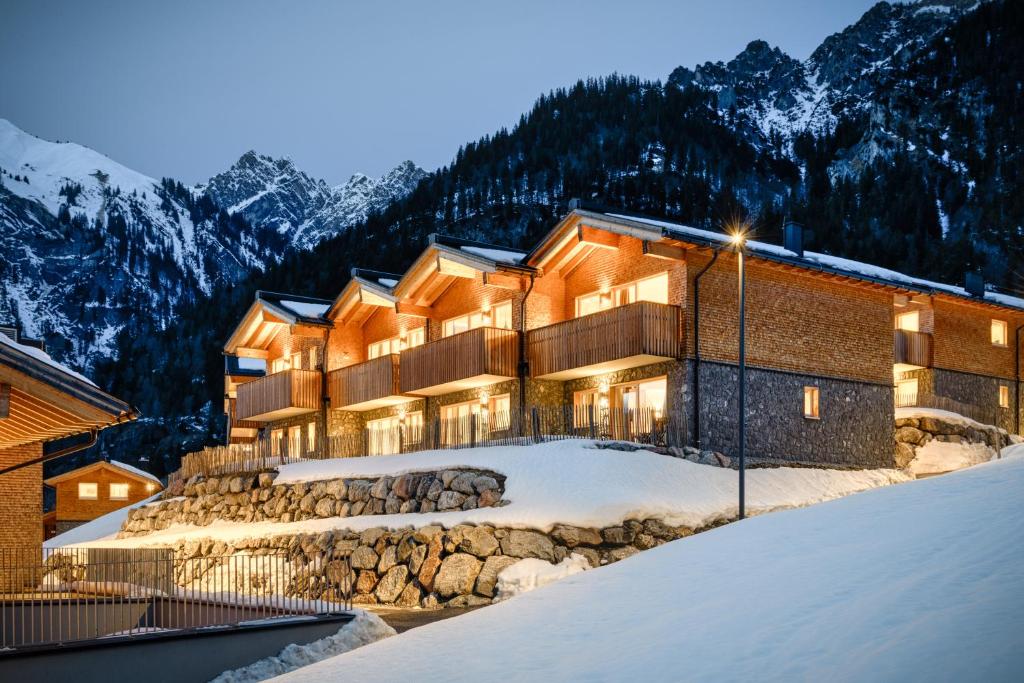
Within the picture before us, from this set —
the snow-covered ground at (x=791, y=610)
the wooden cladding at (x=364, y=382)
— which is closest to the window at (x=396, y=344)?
the wooden cladding at (x=364, y=382)

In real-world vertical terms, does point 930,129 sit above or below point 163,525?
above

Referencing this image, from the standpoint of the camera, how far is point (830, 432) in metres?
29.2

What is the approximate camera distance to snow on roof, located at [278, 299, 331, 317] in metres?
41.3

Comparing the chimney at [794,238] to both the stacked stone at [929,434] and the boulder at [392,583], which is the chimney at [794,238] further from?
the boulder at [392,583]

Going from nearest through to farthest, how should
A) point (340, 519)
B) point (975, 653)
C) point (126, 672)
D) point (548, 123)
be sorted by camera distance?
point (975, 653) → point (126, 672) → point (340, 519) → point (548, 123)

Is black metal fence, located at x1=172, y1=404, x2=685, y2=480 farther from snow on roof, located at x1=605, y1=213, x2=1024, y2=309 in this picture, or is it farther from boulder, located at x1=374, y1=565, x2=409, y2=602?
snow on roof, located at x1=605, y1=213, x2=1024, y2=309

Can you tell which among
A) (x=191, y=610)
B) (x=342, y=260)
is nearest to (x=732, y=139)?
(x=342, y=260)

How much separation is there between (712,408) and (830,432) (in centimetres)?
487

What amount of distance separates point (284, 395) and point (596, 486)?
2077 cm

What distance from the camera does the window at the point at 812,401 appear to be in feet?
94.8

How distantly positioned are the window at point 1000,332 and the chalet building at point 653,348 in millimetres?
90

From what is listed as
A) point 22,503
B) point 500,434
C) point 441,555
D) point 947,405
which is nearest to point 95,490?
point 22,503

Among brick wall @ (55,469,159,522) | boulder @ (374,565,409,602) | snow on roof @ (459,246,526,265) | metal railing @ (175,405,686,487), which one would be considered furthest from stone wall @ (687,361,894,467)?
brick wall @ (55,469,159,522)

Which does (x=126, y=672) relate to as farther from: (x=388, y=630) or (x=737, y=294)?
(x=737, y=294)
